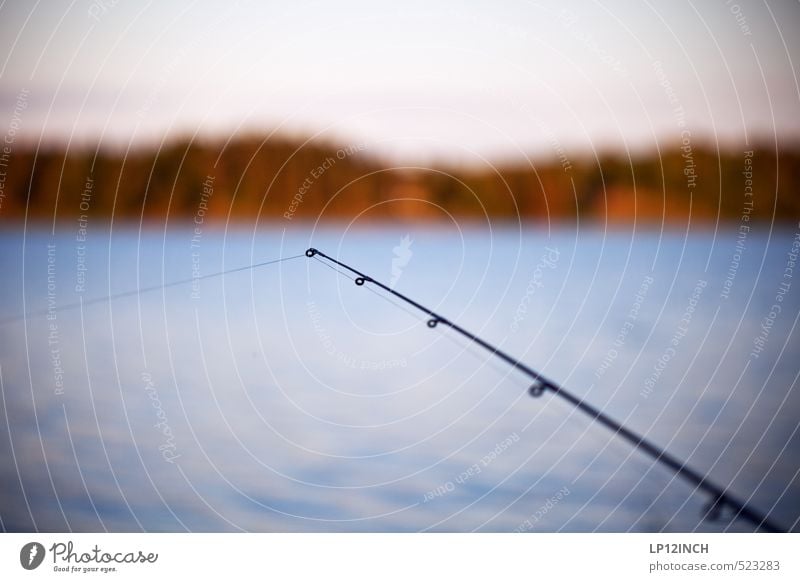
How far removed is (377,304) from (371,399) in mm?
1438

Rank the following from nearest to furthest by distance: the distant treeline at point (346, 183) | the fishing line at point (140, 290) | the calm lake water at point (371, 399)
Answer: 1. the calm lake water at point (371, 399)
2. the distant treeline at point (346, 183)
3. the fishing line at point (140, 290)

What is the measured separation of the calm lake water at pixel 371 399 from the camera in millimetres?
3336

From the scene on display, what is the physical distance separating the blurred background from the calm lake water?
15mm

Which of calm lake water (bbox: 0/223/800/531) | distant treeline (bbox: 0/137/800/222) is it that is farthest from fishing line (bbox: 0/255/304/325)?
distant treeline (bbox: 0/137/800/222)

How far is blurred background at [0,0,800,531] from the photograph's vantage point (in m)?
3.41

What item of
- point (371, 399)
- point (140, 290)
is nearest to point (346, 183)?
point (371, 399)

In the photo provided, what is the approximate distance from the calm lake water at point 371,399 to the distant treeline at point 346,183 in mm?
157

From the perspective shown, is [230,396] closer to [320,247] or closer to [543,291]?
[320,247]

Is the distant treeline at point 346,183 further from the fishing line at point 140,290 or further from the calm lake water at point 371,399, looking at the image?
the fishing line at point 140,290

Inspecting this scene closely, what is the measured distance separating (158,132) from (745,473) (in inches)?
102

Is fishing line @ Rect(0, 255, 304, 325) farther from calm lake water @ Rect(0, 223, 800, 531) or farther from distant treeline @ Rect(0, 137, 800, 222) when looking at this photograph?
distant treeline @ Rect(0, 137, 800, 222)

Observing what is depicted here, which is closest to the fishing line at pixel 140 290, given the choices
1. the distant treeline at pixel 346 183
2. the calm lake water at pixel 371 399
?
the calm lake water at pixel 371 399

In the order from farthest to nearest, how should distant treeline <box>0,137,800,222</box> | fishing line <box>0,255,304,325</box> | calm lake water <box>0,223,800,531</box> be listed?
fishing line <box>0,255,304,325</box> → distant treeline <box>0,137,800,222</box> → calm lake water <box>0,223,800,531</box>
